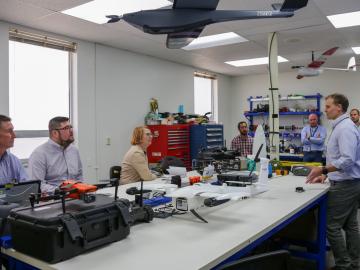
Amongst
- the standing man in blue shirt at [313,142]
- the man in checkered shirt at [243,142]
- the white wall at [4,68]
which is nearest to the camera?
the white wall at [4,68]

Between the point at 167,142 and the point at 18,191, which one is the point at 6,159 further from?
the point at 167,142

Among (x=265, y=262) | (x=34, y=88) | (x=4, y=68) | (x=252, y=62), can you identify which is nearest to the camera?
(x=265, y=262)

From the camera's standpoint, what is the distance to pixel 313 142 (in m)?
5.67

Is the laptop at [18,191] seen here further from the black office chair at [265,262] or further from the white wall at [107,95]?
the white wall at [107,95]

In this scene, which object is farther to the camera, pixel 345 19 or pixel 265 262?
pixel 345 19

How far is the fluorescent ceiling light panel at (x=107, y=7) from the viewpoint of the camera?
3230 millimetres

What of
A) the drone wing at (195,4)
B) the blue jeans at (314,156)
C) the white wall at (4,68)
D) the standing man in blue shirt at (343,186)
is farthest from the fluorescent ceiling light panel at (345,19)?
the white wall at (4,68)

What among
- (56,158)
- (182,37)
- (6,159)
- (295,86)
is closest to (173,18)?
(182,37)

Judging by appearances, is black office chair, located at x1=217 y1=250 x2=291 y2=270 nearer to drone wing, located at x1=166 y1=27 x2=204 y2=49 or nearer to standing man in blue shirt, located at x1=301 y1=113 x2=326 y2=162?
drone wing, located at x1=166 y1=27 x2=204 y2=49

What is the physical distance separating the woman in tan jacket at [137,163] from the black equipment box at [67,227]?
167cm

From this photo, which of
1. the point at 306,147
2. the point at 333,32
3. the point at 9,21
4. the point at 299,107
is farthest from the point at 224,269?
the point at 299,107

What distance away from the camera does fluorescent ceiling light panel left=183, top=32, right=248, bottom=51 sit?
4.58m

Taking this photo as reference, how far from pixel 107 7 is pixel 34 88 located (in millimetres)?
1517

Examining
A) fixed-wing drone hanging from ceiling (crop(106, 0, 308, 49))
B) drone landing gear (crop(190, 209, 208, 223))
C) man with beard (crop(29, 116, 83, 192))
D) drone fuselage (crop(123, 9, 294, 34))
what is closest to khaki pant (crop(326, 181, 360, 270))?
drone landing gear (crop(190, 209, 208, 223))
